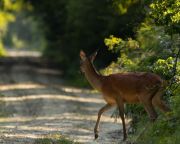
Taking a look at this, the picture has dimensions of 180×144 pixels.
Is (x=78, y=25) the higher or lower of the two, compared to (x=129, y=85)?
lower

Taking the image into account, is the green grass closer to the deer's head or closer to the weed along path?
the weed along path

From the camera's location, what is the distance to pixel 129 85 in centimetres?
1501

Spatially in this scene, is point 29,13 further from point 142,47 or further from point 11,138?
point 11,138

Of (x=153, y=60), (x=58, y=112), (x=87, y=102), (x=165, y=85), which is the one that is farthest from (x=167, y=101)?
(x=87, y=102)

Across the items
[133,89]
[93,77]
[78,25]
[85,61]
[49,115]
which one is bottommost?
[78,25]

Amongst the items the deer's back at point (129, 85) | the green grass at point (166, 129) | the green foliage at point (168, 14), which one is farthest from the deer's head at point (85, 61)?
the green grass at point (166, 129)

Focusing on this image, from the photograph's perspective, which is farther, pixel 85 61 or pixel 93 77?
pixel 85 61

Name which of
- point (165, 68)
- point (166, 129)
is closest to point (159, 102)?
point (166, 129)

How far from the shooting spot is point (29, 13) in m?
57.3

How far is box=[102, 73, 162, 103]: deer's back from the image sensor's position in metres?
14.7

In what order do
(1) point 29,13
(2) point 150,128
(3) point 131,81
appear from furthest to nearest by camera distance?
(1) point 29,13 → (3) point 131,81 → (2) point 150,128

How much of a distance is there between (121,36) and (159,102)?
20.4 m

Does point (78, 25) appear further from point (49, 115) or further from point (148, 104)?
point (148, 104)

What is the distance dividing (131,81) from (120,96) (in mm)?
511
